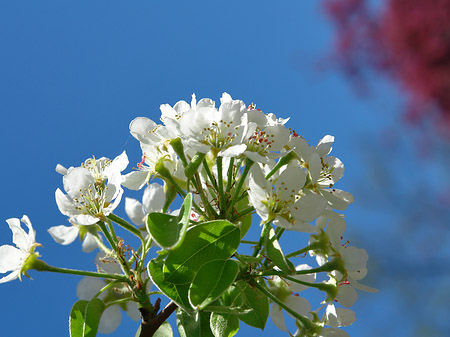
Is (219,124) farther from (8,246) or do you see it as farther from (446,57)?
(446,57)

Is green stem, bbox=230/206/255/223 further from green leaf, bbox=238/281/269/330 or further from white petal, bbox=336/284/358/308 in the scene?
white petal, bbox=336/284/358/308

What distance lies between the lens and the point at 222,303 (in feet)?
2.53

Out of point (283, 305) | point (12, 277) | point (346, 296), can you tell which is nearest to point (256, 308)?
point (283, 305)

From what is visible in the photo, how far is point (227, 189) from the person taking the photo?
77cm

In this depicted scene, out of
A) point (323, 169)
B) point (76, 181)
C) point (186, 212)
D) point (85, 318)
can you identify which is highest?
point (323, 169)

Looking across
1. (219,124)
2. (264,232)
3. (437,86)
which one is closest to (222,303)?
(264,232)

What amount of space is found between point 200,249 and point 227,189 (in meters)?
0.12

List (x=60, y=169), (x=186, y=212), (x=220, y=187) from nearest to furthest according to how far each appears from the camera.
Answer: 1. (x=186, y=212)
2. (x=220, y=187)
3. (x=60, y=169)

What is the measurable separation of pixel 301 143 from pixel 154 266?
31 centimetres

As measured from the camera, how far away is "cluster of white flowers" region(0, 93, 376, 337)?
75cm

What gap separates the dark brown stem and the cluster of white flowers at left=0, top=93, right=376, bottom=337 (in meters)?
0.10

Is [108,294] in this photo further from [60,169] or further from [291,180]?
[291,180]

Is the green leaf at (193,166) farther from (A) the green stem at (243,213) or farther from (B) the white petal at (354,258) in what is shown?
(B) the white petal at (354,258)

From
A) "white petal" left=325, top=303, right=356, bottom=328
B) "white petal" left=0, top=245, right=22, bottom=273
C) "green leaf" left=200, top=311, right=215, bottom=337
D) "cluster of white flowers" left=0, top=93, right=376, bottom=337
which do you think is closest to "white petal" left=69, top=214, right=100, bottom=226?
"cluster of white flowers" left=0, top=93, right=376, bottom=337
